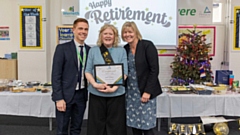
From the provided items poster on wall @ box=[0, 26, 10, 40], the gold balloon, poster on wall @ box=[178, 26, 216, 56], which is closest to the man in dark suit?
the gold balloon

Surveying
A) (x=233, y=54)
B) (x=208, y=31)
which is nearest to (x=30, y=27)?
(x=208, y=31)

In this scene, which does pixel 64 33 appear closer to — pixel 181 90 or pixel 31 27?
pixel 31 27

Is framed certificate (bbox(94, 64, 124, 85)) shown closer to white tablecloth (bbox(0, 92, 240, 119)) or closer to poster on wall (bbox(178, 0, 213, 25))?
white tablecloth (bbox(0, 92, 240, 119))

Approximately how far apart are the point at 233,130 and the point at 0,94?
306 cm

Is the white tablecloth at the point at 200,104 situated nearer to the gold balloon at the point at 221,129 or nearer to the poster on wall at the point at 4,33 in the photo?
the gold balloon at the point at 221,129

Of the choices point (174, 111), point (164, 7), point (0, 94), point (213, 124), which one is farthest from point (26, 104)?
point (164, 7)

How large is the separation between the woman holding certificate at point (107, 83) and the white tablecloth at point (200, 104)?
1.01m

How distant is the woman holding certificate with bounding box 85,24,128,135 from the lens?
7.00 ft

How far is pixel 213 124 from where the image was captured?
3.24 metres

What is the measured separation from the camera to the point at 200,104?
3.04 m

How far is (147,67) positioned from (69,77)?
0.73 m

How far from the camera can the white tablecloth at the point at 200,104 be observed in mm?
3027

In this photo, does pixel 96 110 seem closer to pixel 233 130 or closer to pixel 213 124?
pixel 213 124

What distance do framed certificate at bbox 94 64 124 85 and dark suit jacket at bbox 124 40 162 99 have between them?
206 millimetres
